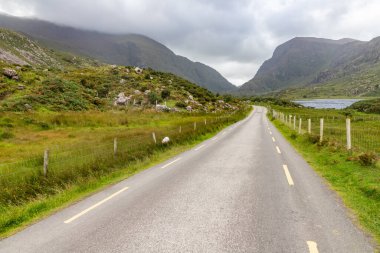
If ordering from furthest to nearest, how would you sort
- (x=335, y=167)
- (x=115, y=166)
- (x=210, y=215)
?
1. (x=115, y=166)
2. (x=335, y=167)
3. (x=210, y=215)

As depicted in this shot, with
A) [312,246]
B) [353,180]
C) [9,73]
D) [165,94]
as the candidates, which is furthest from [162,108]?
[312,246]

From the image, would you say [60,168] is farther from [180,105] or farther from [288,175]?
[180,105]

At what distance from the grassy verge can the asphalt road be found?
331mm

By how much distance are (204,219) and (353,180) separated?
19.5 ft

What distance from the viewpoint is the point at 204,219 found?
6.47 m

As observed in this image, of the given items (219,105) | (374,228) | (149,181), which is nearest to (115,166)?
(149,181)

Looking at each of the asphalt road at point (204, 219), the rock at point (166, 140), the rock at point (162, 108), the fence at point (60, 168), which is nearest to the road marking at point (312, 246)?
the asphalt road at point (204, 219)

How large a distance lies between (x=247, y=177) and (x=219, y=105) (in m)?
63.3

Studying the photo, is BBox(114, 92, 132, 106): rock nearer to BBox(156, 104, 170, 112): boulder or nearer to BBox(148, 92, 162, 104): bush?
BBox(148, 92, 162, 104): bush

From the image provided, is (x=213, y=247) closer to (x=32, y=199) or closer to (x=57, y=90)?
(x=32, y=199)

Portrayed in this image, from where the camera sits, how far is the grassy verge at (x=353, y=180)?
6594mm

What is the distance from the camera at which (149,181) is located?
10422 mm

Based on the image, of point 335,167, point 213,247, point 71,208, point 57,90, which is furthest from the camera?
point 57,90

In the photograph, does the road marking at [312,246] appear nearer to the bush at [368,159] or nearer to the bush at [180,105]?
the bush at [368,159]
